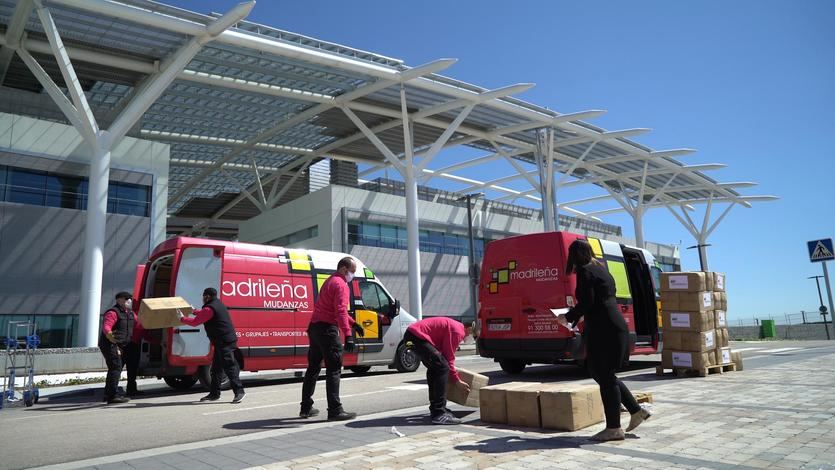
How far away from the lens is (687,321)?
9.41 metres

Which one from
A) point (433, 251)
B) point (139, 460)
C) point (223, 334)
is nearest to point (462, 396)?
point (139, 460)

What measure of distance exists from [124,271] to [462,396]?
2063 centimetres

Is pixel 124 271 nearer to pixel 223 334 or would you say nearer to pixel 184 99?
pixel 184 99

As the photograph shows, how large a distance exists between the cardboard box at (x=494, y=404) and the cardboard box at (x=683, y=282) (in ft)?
16.3

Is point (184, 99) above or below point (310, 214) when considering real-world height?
above

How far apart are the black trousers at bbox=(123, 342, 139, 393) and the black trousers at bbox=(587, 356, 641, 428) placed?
796 centimetres

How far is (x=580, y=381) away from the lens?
904cm

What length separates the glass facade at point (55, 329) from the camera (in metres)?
20.7

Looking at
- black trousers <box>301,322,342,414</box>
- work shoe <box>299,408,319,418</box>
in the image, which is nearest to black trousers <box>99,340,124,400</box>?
work shoe <box>299,408,319,418</box>

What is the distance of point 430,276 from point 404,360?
21404mm

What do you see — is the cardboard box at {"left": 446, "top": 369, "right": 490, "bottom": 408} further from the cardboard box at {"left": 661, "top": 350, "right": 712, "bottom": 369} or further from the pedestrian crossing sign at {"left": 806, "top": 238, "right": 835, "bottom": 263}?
the pedestrian crossing sign at {"left": 806, "top": 238, "right": 835, "bottom": 263}

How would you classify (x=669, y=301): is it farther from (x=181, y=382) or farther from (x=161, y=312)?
(x=181, y=382)

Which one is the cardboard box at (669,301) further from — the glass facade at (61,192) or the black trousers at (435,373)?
the glass facade at (61,192)

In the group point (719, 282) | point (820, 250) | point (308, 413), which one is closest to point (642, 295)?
point (719, 282)
